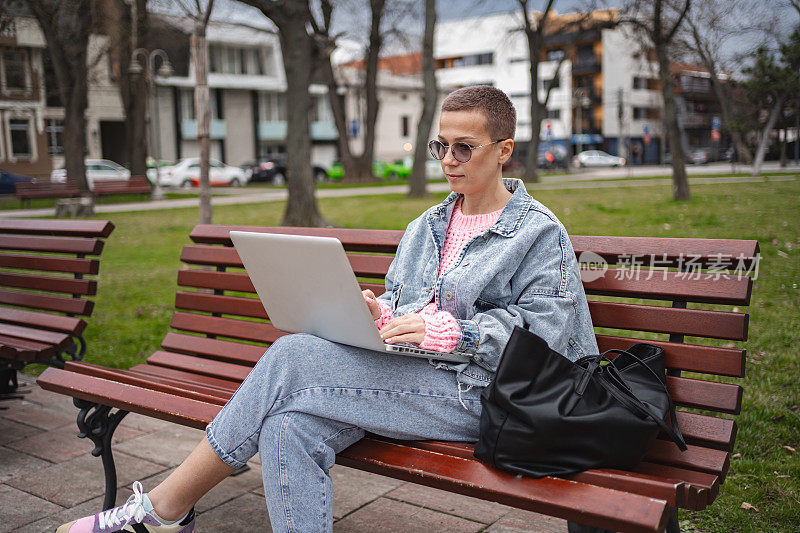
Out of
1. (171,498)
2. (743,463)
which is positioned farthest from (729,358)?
(171,498)

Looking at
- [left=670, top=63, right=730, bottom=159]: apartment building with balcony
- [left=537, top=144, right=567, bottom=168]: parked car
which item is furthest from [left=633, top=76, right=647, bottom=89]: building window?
[left=537, top=144, right=567, bottom=168]: parked car

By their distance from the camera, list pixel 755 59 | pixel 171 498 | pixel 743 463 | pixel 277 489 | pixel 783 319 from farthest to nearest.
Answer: pixel 755 59 < pixel 783 319 < pixel 743 463 < pixel 171 498 < pixel 277 489

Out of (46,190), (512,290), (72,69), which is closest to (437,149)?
(512,290)

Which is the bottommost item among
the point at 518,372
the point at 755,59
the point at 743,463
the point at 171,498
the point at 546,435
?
the point at 743,463

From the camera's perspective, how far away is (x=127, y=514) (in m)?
2.28

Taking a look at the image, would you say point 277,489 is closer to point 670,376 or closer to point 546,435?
point 546,435

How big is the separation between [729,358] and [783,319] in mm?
3474

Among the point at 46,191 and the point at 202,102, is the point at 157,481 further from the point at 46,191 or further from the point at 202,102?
the point at 46,191

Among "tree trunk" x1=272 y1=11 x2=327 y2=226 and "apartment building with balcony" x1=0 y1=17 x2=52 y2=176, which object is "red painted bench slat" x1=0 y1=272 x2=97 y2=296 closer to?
"tree trunk" x1=272 y1=11 x2=327 y2=226

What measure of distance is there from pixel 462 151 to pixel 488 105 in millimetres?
169

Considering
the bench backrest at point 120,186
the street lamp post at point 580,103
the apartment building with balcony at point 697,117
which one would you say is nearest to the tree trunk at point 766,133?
the bench backrest at point 120,186

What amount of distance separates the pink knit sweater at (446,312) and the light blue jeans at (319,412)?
117 mm

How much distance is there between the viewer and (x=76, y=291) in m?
4.04

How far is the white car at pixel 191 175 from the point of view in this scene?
1302 inches
